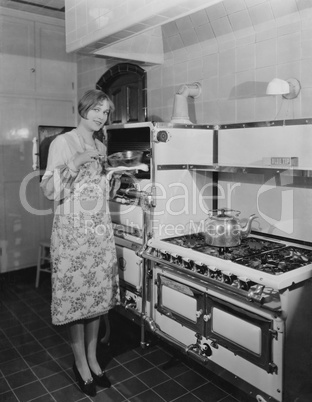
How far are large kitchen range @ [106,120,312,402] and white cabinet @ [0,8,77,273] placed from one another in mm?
1640

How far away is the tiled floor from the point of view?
7.46 feet

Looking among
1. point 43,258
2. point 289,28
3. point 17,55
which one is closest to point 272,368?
point 289,28

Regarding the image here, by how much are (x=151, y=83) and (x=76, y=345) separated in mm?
2151

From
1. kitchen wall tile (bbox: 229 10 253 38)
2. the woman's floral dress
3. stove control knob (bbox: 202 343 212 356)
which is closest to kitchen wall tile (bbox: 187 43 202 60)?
kitchen wall tile (bbox: 229 10 253 38)

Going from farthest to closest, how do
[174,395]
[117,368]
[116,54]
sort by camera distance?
[116,54], [117,368], [174,395]

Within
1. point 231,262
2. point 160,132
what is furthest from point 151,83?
point 231,262

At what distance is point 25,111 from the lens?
422cm

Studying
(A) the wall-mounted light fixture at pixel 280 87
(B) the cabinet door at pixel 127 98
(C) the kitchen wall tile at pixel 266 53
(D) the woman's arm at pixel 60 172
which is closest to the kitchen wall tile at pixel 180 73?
(B) the cabinet door at pixel 127 98

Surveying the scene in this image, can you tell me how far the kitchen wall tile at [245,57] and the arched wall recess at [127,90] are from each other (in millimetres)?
1066

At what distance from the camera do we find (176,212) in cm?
259

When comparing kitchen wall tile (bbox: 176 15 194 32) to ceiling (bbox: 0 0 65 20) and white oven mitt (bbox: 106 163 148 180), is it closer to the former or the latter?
white oven mitt (bbox: 106 163 148 180)

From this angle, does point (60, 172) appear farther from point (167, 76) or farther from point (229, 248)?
point (167, 76)

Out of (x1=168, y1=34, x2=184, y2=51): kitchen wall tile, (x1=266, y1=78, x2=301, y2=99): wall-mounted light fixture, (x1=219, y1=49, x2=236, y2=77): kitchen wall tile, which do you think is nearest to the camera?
(x1=266, y1=78, x2=301, y2=99): wall-mounted light fixture

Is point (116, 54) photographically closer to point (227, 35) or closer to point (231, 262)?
point (227, 35)
